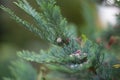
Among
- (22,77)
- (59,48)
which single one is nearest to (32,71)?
(22,77)

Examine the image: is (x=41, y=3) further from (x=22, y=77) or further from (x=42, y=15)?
(x=22, y=77)

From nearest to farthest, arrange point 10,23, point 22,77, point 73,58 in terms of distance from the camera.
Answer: point 73,58
point 22,77
point 10,23

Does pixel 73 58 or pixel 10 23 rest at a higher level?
pixel 10 23

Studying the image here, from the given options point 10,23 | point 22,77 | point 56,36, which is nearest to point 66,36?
point 56,36

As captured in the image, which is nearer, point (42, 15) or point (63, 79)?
point (42, 15)

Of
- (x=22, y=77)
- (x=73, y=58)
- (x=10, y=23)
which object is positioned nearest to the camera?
(x=73, y=58)

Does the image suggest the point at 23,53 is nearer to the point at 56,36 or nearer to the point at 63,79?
the point at 56,36

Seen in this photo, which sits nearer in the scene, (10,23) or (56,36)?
(56,36)

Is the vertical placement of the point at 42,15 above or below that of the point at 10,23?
below

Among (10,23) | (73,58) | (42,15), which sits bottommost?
(73,58)
